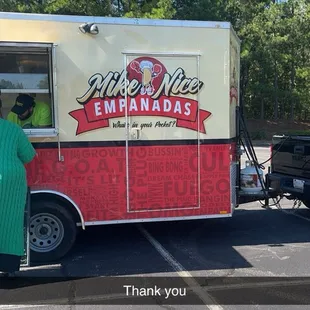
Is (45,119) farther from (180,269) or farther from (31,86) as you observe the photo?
(180,269)

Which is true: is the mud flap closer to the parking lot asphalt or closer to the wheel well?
the parking lot asphalt

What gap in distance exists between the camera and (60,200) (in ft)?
17.3

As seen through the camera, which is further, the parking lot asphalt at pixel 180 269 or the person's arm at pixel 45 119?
the person's arm at pixel 45 119

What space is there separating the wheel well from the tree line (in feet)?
52.9

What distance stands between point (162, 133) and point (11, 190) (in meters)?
2.00

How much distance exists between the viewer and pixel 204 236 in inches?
246

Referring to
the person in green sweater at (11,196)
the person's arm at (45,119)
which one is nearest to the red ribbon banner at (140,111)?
the person's arm at (45,119)

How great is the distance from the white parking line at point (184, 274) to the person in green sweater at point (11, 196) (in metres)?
1.75

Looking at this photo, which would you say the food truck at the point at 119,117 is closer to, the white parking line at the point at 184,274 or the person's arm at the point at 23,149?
the white parking line at the point at 184,274

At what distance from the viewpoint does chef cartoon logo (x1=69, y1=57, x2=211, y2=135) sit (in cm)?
525

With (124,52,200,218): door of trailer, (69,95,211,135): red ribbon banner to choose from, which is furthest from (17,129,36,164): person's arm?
(124,52,200,218): door of trailer

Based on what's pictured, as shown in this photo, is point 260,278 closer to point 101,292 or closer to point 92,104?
point 101,292

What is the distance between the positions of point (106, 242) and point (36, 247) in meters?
1.09

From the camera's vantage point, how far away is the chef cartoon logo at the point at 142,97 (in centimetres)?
525
